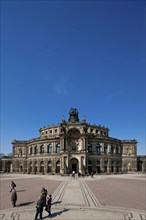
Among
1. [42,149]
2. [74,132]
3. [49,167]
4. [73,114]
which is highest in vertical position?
[73,114]

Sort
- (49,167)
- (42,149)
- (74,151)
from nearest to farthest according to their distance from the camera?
(74,151), (49,167), (42,149)

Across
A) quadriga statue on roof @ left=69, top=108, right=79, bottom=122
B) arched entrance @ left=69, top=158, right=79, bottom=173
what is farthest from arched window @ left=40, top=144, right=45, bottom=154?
quadriga statue on roof @ left=69, top=108, right=79, bottom=122

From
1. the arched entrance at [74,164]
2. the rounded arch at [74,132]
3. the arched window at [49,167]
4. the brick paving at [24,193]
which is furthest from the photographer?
the arched window at [49,167]

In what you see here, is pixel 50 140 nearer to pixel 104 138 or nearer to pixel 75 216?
pixel 104 138

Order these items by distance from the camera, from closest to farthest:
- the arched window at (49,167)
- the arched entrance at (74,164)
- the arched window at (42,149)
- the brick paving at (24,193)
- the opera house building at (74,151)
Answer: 1. the brick paving at (24,193)
2. the opera house building at (74,151)
3. the arched entrance at (74,164)
4. the arched window at (49,167)
5. the arched window at (42,149)

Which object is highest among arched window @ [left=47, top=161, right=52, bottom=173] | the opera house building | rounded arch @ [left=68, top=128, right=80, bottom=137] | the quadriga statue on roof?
the quadriga statue on roof

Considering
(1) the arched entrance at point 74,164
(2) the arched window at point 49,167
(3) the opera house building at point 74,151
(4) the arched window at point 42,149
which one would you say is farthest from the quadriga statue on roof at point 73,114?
(1) the arched entrance at point 74,164

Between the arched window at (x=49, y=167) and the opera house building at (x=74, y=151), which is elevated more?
the opera house building at (x=74, y=151)

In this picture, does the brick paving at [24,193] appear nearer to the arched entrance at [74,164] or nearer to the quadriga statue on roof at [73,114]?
the arched entrance at [74,164]

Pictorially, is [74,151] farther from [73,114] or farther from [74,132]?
[73,114]

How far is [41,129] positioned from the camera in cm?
8588

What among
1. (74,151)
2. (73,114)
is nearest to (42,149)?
(74,151)

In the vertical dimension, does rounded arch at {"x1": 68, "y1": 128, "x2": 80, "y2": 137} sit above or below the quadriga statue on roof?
below

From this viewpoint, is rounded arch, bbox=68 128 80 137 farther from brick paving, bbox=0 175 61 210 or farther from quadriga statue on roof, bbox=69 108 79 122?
brick paving, bbox=0 175 61 210
